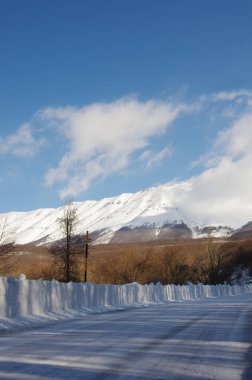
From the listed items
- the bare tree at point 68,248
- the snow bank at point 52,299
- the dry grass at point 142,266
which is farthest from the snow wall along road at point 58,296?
the dry grass at point 142,266

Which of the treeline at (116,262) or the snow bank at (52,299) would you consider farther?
the treeline at (116,262)

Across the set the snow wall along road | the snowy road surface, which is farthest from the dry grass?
the snowy road surface

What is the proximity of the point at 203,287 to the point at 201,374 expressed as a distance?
192 ft

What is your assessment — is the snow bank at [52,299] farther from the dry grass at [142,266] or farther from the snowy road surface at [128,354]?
the dry grass at [142,266]

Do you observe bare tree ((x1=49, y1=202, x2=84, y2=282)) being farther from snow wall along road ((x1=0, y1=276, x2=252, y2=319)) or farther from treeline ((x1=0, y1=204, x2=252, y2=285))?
snow wall along road ((x1=0, y1=276, x2=252, y2=319))

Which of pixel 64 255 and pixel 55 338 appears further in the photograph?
pixel 64 255

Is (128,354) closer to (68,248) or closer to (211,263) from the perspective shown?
(68,248)

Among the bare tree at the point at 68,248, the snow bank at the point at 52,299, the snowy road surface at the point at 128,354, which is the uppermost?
the bare tree at the point at 68,248

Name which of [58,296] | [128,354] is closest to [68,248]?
[58,296]

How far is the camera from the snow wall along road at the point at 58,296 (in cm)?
1650

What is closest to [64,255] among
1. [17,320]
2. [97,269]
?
[97,269]

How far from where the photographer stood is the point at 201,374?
6867mm

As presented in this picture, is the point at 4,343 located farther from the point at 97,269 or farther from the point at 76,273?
the point at 97,269

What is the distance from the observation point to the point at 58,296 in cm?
2112
